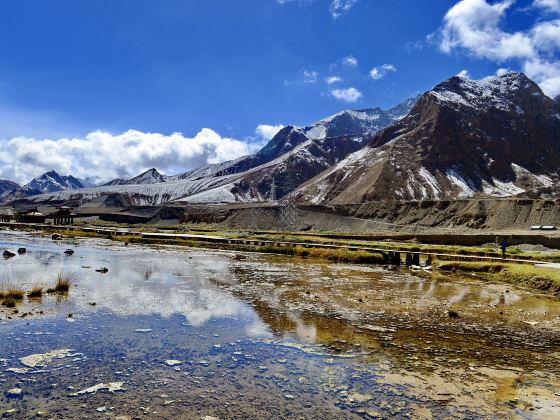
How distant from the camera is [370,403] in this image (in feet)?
37.6

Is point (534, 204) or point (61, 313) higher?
point (534, 204)

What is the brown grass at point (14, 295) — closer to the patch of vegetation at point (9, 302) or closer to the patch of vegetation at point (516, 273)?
the patch of vegetation at point (9, 302)

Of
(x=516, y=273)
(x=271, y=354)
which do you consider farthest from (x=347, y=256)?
(x=271, y=354)

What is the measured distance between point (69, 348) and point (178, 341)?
3.48 m

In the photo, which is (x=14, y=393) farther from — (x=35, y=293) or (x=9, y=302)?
(x=35, y=293)

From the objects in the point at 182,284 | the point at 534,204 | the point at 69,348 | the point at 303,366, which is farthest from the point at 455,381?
the point at 534,204

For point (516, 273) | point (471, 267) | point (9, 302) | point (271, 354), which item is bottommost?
point (271, 354)

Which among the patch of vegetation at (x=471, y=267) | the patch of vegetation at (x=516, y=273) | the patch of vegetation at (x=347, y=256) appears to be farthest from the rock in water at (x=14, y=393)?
the patch of vegetation at (x=347, y=256)

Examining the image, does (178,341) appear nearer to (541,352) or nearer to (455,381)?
(455,381)

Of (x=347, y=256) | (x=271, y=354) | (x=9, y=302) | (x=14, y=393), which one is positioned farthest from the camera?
(x=347, y=256)

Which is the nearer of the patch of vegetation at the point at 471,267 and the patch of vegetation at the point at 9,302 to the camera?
the patch of vegetation at the point at 9,302

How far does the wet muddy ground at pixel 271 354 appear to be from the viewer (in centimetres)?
1121

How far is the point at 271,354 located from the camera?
15109 millimetres

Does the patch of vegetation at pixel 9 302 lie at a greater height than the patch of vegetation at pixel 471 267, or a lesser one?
greater
